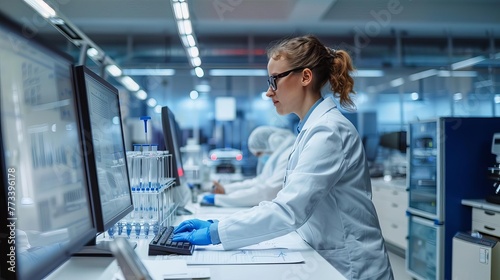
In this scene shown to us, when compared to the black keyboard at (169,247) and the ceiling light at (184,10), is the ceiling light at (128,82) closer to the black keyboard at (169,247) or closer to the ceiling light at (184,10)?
the ceiling light at (184,10)

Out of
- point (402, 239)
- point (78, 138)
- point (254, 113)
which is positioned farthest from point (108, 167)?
point (254, 113)

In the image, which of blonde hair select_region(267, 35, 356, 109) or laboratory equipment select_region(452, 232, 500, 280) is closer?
blonde hair select_region(267, 35, 356, 109)

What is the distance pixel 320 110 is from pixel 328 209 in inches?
15.2

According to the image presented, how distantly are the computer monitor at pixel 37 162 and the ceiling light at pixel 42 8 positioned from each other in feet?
5.44

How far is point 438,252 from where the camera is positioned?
3.23m

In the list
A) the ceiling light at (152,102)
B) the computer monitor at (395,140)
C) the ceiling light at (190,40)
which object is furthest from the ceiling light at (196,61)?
the ceiling light at (152,102)

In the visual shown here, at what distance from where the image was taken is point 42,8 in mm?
2326

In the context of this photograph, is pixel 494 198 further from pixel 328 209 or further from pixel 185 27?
pixel 185 27

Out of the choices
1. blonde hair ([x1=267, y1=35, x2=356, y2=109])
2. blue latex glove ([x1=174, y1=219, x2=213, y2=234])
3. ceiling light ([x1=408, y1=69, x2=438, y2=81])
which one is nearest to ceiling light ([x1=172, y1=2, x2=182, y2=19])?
blonde hair ([x1=267, y1=35, x2=356, y2=109])

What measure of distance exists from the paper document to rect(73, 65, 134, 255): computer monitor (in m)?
0.25

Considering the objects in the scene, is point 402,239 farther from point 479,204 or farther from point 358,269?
point 358,269

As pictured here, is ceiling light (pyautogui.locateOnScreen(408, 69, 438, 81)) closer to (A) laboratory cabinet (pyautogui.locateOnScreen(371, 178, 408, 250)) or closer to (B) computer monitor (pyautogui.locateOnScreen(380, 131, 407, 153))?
(B) computer monitor (pyautogui.locateOnScreen(380, 131, 407, 153))

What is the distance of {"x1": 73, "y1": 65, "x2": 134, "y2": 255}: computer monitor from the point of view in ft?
3.23

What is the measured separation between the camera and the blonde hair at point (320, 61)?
5.16ft
